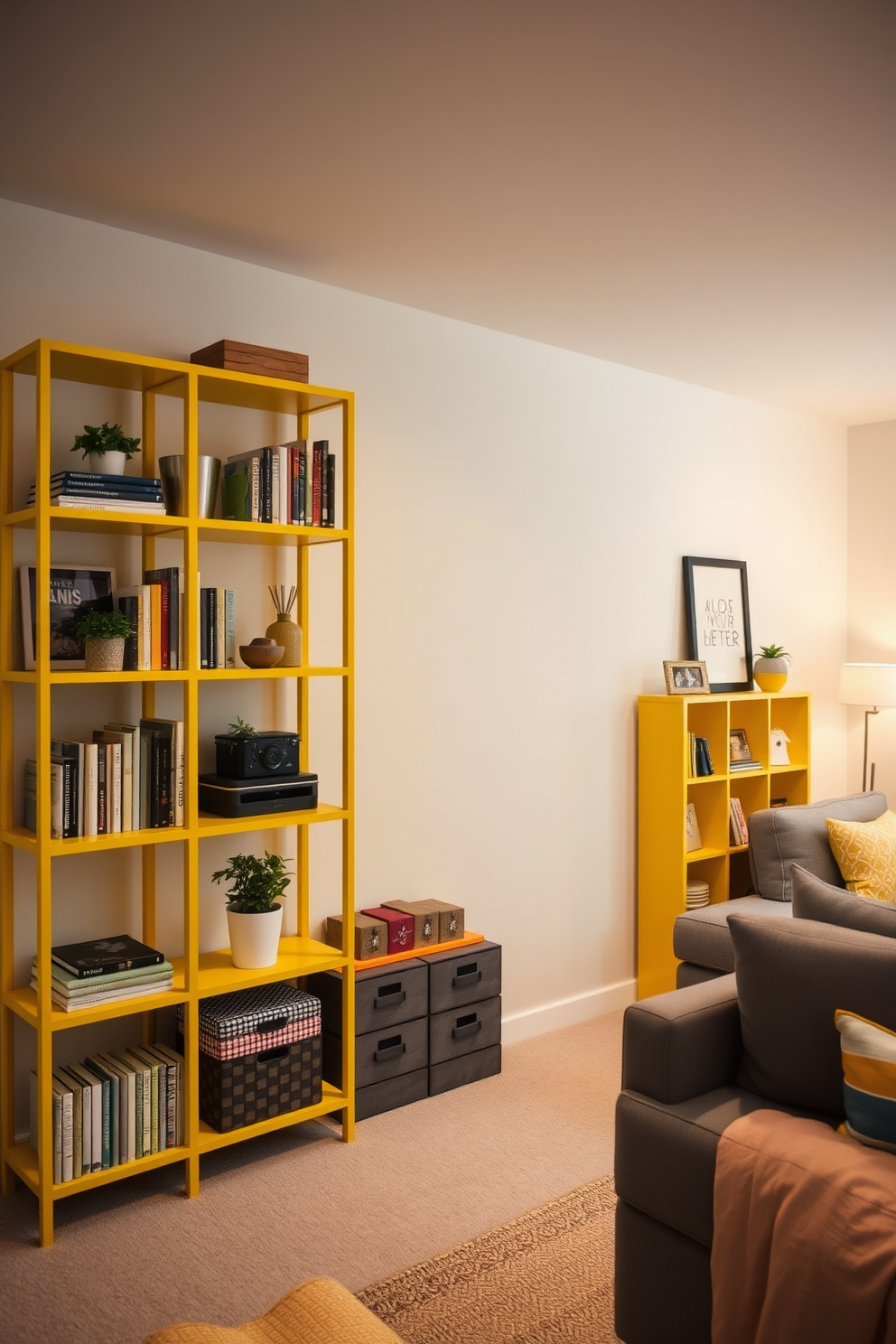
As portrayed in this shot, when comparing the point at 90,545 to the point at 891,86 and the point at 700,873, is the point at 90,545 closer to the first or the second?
the point at 891,86

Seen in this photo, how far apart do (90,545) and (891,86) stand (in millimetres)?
2324

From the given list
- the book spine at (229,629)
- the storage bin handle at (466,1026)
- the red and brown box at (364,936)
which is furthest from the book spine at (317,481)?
the storage bin handle at (466,1026)

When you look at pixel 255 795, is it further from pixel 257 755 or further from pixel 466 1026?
pixel 466 1026

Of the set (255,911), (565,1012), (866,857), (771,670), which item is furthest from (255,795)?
(771,670)

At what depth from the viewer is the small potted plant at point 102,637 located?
274 centimetres

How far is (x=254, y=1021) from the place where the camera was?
3.02m

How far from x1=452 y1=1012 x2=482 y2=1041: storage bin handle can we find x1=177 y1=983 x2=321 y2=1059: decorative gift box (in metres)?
0.63

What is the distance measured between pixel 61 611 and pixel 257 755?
68 cm

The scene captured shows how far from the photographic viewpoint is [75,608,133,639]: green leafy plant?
2.74 meters

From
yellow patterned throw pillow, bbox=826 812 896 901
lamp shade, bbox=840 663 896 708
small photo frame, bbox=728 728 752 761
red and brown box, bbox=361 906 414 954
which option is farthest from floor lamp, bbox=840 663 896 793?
red and brown box, bbox=361 906 414 954

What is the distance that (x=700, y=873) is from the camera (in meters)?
4.79

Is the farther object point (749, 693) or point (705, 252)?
point (749, 693)

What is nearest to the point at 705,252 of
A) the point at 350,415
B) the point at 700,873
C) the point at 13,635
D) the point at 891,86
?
the point at 891,86

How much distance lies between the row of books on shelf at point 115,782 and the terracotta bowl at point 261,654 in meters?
0.33
